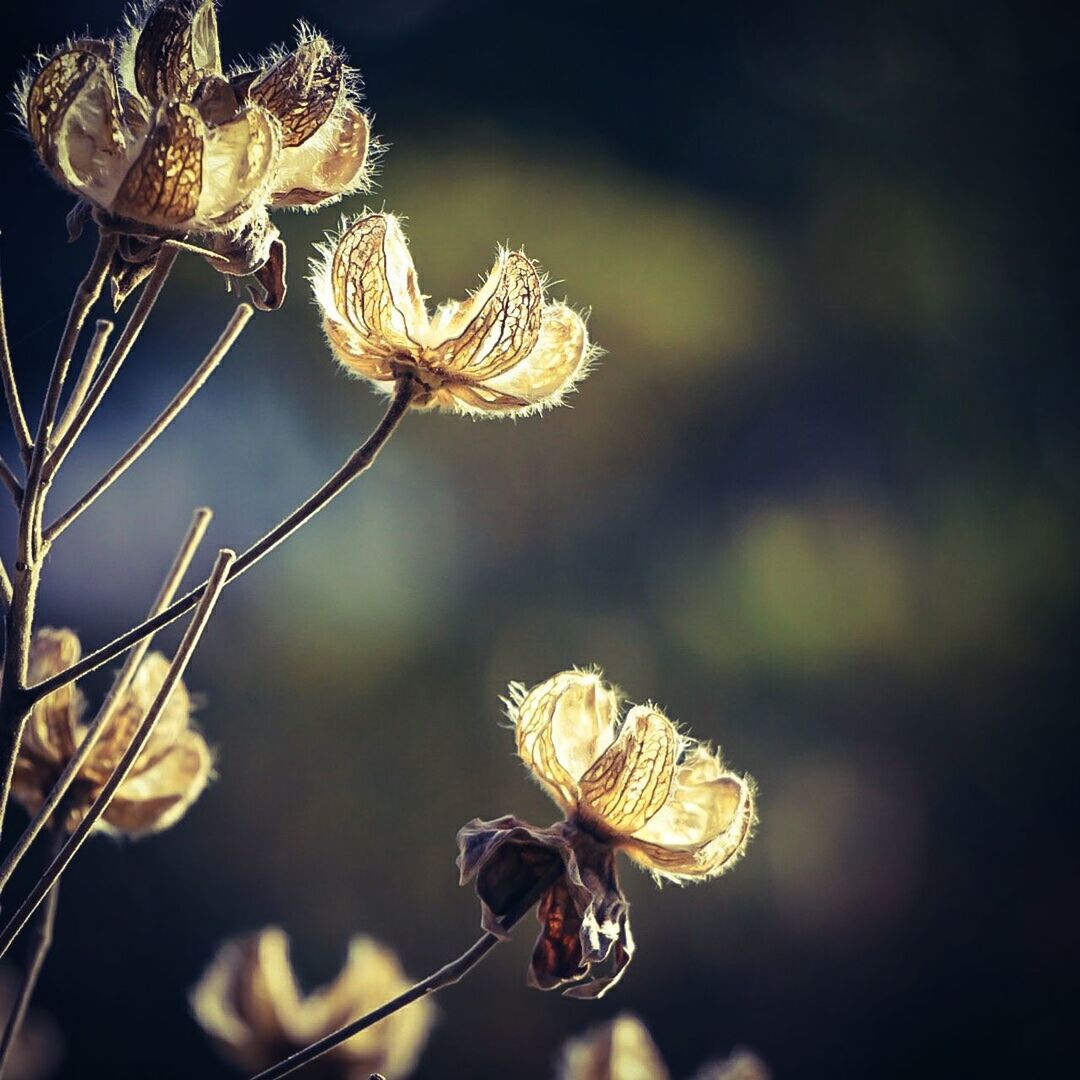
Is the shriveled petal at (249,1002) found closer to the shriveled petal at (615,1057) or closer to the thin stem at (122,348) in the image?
the shriveled petal at (615,1057)

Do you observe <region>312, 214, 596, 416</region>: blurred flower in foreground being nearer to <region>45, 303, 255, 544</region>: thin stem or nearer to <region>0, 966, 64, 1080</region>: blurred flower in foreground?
<region>45, 303, 255, 544</region>: thin stem

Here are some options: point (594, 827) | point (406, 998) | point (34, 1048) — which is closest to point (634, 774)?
point (594, 827)

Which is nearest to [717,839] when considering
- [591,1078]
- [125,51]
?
[591,1078]

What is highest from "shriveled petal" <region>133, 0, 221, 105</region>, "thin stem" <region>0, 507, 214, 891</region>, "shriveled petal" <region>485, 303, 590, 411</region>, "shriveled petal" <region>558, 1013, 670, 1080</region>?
"shriveled petal" <region>133, 0, 221, 105</region>

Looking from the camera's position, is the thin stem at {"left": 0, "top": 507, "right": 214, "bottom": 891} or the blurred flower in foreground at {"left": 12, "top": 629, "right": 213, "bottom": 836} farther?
the blurred flower in foreground at {"left": 12, "top": 629, "right": 213, "bottom": 836}

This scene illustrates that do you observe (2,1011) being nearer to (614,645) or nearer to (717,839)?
(717,839)

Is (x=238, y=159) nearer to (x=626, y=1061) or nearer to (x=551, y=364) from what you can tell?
(x=551, y=364)

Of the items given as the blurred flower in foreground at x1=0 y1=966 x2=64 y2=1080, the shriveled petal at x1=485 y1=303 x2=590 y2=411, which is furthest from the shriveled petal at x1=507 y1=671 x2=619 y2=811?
the blurred flower in foreground at x1=0 y1=966 x2=64 y2=1080
